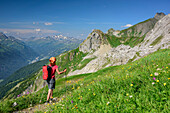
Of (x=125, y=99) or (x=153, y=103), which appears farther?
(x=125, y=99)

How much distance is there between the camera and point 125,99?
186 inches

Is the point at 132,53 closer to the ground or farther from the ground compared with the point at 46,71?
closer to the ground

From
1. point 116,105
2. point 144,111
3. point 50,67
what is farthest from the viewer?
point 50,67

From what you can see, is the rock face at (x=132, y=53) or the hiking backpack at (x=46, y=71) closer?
the hiking backpack at (x=46, y=71)

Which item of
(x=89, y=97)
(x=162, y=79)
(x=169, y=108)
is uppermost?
(x=162, y=79)

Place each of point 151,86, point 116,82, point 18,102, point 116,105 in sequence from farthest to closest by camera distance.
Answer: point 18,102 → point 116,82 → point 151,86 → point 116,105

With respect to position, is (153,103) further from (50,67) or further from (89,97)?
(50,67)

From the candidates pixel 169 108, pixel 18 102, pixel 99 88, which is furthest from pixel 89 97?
pixel 18 102

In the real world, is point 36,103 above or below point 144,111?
below

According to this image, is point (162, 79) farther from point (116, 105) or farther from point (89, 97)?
point (89, 97)

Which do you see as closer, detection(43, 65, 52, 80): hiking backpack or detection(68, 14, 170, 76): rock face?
detection(43, 65, 52, 80): hiking backpack

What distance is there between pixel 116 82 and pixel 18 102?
9.10 m

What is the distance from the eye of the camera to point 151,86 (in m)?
4.95

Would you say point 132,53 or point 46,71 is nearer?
point 46,71
